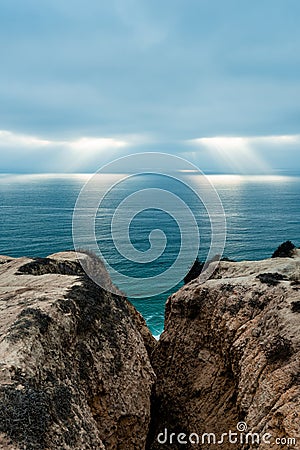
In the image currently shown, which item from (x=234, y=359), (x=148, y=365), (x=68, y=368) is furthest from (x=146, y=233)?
(x=68, y=368)

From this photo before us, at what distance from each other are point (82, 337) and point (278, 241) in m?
91.9

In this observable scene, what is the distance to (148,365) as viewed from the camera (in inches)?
853

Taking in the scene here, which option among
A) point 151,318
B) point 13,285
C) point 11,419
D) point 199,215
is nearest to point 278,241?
point 199,215

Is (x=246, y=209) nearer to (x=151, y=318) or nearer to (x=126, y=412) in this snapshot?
(x=151, y=318)

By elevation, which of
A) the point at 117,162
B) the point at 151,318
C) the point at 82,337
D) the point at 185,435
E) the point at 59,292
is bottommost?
the point at 151,318

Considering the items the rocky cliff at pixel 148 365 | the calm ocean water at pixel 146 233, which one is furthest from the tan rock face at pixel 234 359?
the calm ocean water at pixel 146 233

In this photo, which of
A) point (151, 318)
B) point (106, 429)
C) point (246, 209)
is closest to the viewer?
point (106, 429)

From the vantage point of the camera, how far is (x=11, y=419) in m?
11.9

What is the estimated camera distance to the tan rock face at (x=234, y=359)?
17.1m

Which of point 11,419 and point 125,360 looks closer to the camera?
point 11,419
